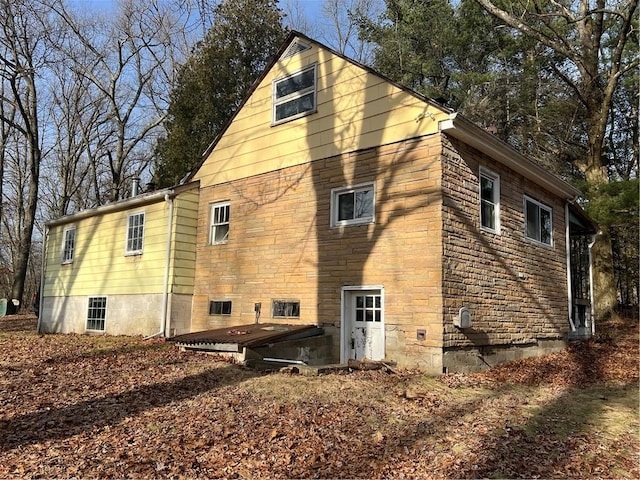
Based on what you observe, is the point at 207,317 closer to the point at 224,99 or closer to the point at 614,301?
the point at 224,99

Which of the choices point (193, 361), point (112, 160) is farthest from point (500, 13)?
point (112, 160)

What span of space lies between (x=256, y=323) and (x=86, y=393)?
5.26 meters

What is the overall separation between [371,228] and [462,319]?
2614 mm

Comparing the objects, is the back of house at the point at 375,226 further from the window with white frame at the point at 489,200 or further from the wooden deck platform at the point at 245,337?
the wooden deck platform at the point at 245,337

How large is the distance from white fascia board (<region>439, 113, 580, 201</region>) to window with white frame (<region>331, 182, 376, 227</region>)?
209cm

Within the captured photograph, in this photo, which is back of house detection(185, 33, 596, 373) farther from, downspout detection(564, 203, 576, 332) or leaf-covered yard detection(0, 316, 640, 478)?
leaf-covered yard detection(0, 316, 640, 478)

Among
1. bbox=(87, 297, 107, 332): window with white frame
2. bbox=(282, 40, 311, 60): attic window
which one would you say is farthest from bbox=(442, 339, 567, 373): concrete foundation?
bbox=(87, 297, 107, 332): window with white frame

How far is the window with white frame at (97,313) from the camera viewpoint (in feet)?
53.0

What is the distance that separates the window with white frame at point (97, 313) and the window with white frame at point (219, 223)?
4.72 m

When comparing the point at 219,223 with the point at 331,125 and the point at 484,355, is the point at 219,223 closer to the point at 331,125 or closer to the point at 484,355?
the point at 331,125

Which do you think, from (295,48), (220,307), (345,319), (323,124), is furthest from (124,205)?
(345,319)

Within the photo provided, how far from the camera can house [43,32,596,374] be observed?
9.86m

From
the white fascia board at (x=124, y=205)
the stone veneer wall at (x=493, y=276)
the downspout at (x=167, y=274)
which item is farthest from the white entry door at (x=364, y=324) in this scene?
the white fascia board at (x=124, y=205)

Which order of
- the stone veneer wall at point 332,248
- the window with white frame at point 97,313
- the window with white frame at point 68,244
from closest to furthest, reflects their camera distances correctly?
the stone veneer wall at point 332,248
the window with white frame at point 97,313
the window with white frame at point 68,244
